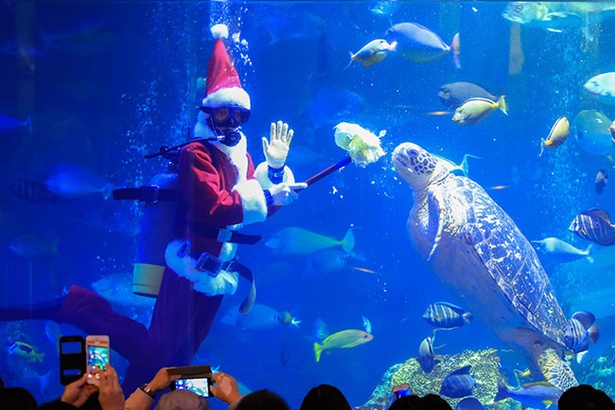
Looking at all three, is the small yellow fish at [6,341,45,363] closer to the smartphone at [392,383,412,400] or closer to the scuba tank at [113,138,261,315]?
the scuba tank at [113,138,261,315]

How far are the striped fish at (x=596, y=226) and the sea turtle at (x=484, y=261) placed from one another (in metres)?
0.63

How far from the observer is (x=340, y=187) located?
9.02 metres

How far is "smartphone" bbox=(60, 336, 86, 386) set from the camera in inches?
70.2

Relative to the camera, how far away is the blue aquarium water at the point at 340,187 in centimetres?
523

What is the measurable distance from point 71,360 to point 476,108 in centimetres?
411

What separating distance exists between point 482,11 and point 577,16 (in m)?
1.80

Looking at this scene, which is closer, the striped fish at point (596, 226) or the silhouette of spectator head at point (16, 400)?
the silhouette of spectator head at point (16, 400)

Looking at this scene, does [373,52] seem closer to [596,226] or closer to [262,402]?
[596,226]

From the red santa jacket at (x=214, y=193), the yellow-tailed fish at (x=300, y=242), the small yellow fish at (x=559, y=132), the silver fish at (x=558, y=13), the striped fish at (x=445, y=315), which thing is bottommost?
the striped fish at (x=445, y=315)

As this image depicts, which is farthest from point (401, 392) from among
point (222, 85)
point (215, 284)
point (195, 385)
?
point (222, 85)

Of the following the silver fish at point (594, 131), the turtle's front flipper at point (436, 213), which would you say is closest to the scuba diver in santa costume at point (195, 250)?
the turtle's front flipper at point (436, 213)

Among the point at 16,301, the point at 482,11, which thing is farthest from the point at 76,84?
the point at 482,11

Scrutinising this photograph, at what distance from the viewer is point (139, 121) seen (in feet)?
20.6

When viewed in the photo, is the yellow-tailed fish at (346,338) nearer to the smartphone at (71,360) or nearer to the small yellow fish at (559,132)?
the small yellow fish at (559,132)
